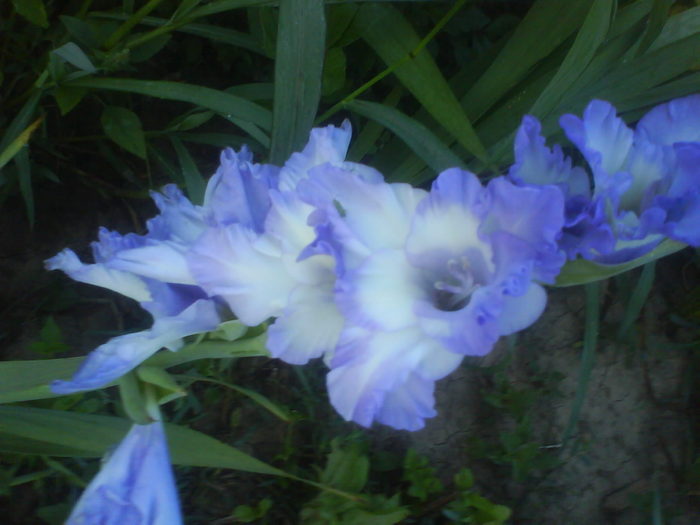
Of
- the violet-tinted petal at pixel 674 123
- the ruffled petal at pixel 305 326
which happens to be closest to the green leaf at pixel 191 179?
the ruffled petal at pixel 305 326

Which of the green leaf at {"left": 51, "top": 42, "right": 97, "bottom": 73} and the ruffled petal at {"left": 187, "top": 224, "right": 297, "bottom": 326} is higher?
the green leaf at {"left": 51, "top": 42, "right": 97, "bottom": 73}

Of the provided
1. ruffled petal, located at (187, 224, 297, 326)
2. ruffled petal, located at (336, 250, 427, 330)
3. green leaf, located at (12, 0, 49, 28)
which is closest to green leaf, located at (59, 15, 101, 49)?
green leaf, located at (12, 0, 49, 28)

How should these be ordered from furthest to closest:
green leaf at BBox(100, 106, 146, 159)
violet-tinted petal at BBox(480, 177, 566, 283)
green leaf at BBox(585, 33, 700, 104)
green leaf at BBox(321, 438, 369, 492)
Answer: green leaf at BBox(321, 438, 369, 492) → green leaf at BBox(100, 106, 146, 159) → green leaf at BBox(585, 33, 700, 104) → violet-tinted petal at BBox(480, 177, 566, 283)

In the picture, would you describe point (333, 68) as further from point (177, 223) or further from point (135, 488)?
point (135, 488)

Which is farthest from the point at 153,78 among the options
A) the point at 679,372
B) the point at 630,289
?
the point at 679,372

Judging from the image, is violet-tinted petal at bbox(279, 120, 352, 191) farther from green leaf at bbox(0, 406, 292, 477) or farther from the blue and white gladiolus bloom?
green leaf at bbox(0, 406, 292, 477)

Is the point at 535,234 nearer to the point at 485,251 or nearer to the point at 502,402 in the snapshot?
the point at 485,251

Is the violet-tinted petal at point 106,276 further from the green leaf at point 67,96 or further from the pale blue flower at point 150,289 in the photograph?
the green leaf at point 67,96
